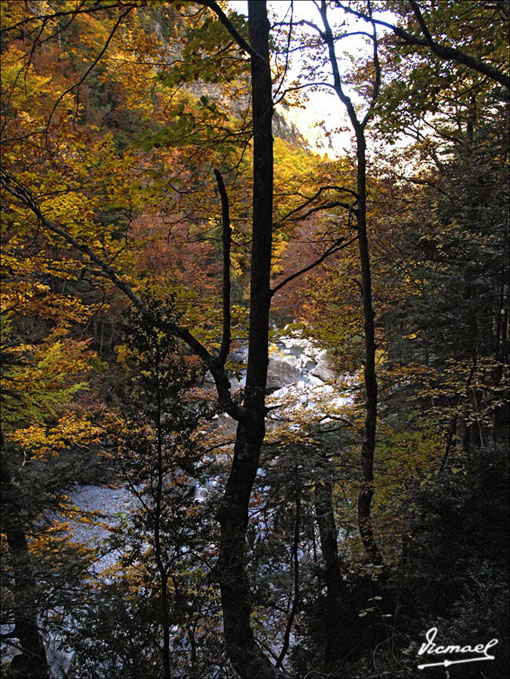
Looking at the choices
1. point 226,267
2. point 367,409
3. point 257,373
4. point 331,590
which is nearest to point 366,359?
point 367,409

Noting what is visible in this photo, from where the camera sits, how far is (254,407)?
9.74 ft

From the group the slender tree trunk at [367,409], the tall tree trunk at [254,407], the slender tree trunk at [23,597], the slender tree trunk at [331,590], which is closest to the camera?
the tall tree trunk at [254,407]

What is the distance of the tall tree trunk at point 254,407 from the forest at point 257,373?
0.05ft

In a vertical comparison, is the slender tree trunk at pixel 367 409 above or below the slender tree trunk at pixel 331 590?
above

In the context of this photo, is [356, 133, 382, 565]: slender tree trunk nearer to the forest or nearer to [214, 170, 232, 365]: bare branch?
the forest

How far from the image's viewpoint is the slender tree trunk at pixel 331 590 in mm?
4695

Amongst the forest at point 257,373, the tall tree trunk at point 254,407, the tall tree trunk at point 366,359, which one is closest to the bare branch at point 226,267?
the forest at point 257,373

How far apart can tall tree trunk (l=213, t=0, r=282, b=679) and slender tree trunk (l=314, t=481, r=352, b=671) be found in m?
1.88

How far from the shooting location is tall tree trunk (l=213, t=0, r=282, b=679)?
2721 mm

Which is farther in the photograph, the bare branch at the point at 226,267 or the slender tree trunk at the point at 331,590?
the slender tree trunk at the point at 331,590

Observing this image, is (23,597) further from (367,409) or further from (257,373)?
(367,409)

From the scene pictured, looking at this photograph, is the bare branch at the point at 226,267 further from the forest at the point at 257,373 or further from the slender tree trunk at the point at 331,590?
the slender tree trunk at the point at 331,590

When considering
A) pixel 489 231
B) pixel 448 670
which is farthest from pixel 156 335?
pixel 489 231

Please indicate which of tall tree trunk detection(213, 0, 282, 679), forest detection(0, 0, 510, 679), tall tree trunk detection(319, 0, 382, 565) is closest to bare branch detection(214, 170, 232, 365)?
forest detection(0, 0, 510, 679)
